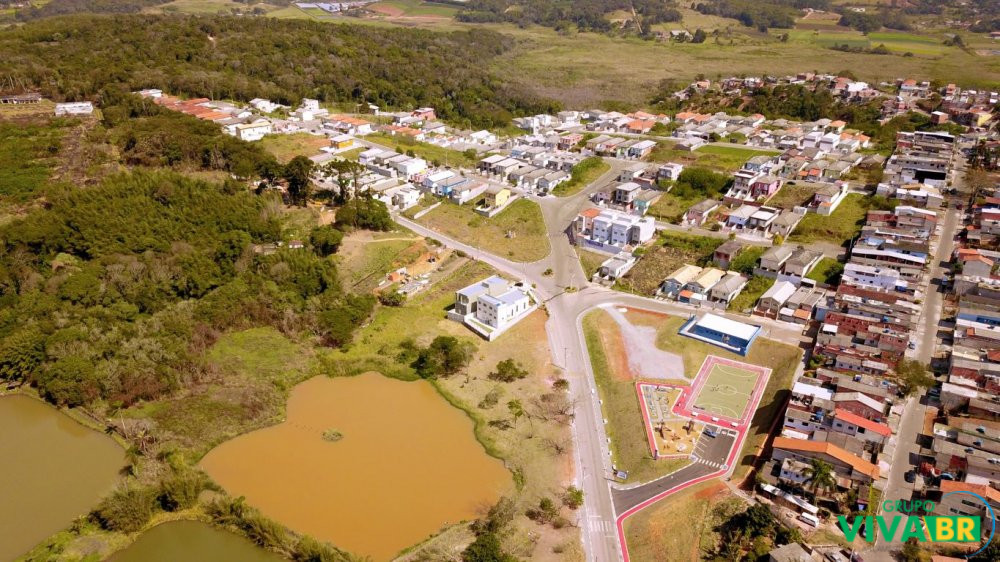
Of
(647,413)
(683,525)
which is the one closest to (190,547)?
(683,525)

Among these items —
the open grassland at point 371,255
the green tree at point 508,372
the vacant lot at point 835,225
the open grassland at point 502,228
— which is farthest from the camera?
the open grassland at point 502,228

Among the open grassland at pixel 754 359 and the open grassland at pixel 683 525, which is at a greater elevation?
the open grassland at pixel 754 359

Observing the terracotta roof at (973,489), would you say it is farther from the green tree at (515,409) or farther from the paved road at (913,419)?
the green tree at (515,409)

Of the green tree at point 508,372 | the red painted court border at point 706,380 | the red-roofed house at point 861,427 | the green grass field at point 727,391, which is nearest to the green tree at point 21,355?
the green tree at point 508,372

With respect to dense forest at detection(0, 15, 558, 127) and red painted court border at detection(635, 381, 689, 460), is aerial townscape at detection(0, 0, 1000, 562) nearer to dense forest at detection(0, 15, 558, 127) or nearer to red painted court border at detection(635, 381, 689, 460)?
red painted court border at detection(635, 381, 689, 460)

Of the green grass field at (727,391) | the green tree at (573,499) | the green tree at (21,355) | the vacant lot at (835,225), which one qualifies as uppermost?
the vacant lot at (835,225)

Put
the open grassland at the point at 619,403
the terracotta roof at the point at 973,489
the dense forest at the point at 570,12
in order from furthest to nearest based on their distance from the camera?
the dense forest at the point at 570,12 → the open grassland at the point at 619,403 → the terracotta roof at the point at 973,489
